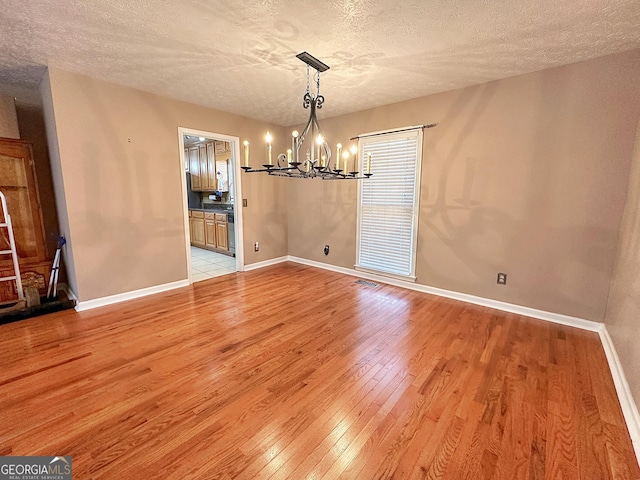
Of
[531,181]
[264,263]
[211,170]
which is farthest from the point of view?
[211,170]

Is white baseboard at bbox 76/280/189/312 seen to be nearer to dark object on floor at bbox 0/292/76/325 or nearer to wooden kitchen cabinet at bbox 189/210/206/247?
dark object on floor at bbox 0/292/76/325

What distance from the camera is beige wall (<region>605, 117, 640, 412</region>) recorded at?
1767 mm

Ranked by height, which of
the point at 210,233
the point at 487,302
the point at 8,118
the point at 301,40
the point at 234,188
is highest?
the point at 301,40

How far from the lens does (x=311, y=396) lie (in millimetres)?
1804

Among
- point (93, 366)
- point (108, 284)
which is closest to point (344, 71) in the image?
point (93, 366)

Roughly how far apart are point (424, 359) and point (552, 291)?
176 centimetres

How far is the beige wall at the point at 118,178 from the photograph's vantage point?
115 inches

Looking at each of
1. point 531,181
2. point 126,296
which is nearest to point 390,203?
point 531,181

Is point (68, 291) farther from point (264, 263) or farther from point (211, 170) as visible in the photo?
point (211, 170)

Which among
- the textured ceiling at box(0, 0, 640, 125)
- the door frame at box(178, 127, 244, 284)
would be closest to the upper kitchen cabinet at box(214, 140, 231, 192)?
the door frame at box(178, 127, 244, 284)

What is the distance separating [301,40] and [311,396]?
2696 mm

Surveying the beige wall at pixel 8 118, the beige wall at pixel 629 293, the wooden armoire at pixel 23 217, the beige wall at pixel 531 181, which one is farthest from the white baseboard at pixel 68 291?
the beige wall at pixel 629 293

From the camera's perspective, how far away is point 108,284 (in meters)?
3.28

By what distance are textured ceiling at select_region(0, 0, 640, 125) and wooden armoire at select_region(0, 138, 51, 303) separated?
0.82 meters
